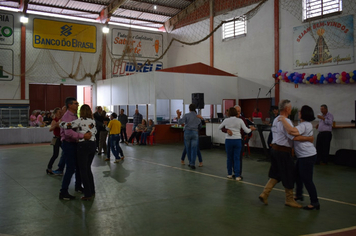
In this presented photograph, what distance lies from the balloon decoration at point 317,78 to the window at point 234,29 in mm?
3427

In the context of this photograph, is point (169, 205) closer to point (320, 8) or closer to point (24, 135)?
point (24, 135)

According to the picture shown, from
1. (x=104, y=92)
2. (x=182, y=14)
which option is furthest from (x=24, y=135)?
(x=182, y=14)

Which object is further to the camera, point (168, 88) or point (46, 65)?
point (46, 65)

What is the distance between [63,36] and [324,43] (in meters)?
13.6

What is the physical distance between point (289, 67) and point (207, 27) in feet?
20.0

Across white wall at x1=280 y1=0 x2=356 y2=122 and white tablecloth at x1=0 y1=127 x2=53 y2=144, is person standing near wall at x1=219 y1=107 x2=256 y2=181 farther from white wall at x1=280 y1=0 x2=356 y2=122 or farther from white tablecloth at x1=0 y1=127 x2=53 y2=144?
white tablecloth at x1=0 y1=127 x2=53 y2=144

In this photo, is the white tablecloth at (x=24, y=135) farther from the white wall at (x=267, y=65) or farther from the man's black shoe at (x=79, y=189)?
the man's black shoe at (x=79, y=189)

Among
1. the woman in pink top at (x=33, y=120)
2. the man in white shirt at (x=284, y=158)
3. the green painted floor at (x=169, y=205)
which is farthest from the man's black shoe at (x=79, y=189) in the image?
the woman in pink top at (x=33, y=120)

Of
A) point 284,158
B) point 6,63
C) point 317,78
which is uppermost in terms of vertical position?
point 6,63

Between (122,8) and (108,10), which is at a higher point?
(122,8)

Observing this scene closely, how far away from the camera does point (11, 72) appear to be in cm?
1744

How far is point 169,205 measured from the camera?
4875 mm

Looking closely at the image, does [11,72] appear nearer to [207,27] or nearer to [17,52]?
[17,52]

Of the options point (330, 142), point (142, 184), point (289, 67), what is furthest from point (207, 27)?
point (142, 184)
